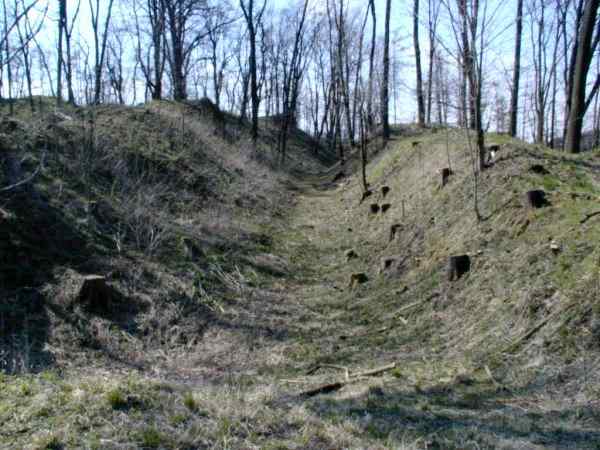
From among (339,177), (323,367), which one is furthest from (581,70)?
(339,177)

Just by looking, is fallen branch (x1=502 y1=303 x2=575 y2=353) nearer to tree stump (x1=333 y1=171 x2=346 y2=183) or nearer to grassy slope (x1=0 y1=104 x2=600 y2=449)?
grassy slope (x1=0 y1=104 x2=600 y2=449)

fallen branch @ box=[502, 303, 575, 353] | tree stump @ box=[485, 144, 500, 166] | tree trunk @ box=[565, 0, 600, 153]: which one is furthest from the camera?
tree trunk @ box=[565, 0, 600, 153]

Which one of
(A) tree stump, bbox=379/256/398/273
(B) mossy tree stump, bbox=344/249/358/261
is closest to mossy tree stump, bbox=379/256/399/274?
(A) tree stump, bbox=379/256/398/273

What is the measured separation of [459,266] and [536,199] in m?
1.53

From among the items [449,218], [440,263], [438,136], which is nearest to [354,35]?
[438,136]

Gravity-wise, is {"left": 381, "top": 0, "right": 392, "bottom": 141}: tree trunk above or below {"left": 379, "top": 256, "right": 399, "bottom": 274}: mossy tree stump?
above

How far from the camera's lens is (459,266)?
7.89m

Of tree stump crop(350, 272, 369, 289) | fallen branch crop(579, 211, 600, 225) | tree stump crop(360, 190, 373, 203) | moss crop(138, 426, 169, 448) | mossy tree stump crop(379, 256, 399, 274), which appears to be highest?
tree stump crop(360, 190, 373, 203)

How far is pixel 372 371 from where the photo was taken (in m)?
6.16

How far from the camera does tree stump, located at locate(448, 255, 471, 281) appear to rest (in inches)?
311

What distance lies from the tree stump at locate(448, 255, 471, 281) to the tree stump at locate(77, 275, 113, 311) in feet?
16.5

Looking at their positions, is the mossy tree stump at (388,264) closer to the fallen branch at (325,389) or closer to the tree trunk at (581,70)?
the fallen branch at (325,389)

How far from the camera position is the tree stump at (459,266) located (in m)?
7.89

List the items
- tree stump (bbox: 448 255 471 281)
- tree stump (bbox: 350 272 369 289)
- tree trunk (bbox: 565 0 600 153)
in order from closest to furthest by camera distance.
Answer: tree stump (bbox: 448 255 471 281) → tree stump (bbox: 350 272 369 289) → tree trunk (bbox: 565 0 600 153)
